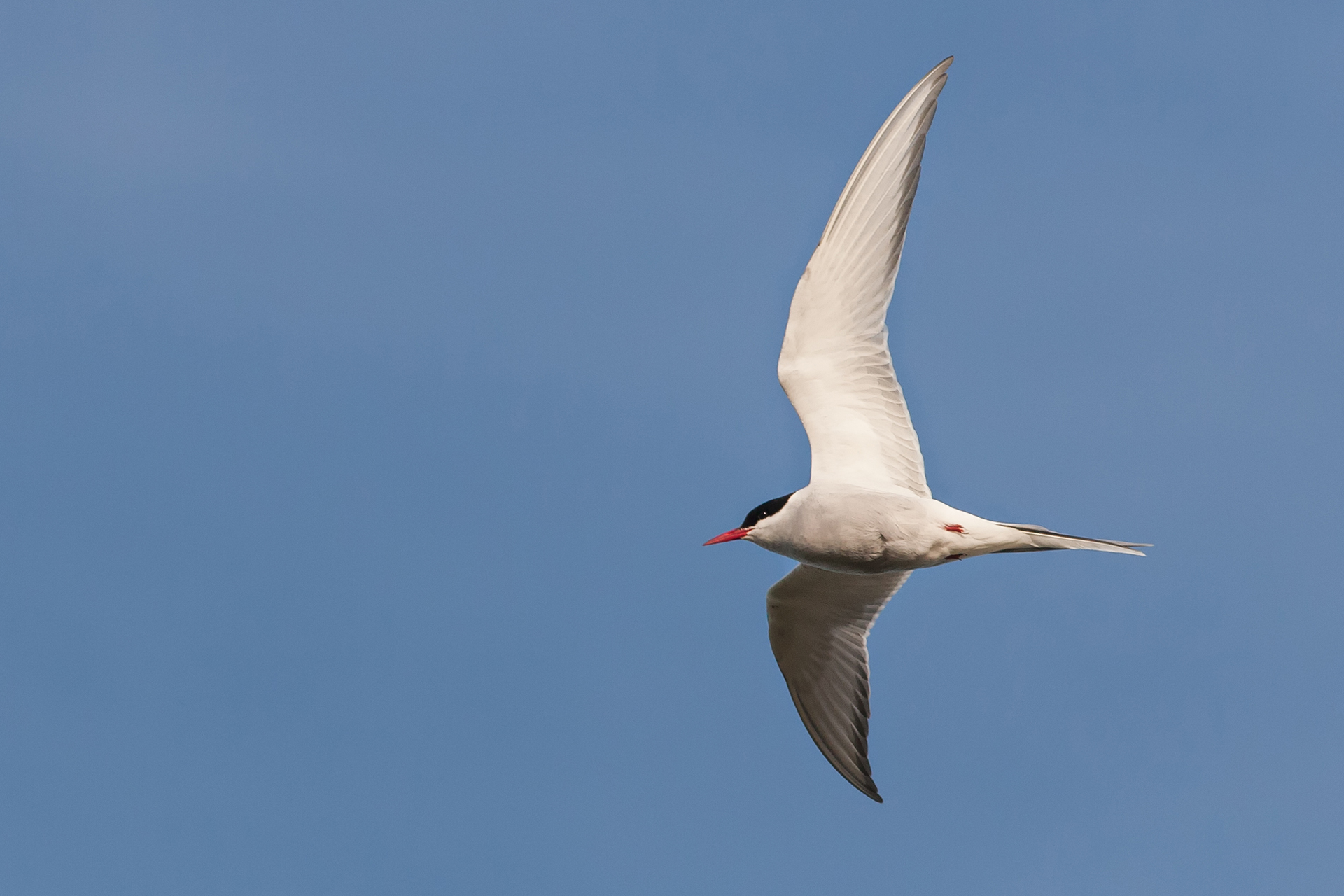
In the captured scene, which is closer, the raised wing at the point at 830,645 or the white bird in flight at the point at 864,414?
the white bird in flight at the point at 864,414

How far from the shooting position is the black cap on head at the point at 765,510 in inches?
379

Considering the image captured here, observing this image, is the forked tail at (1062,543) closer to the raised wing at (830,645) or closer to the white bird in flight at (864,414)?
the white bird in flight at (864,414)

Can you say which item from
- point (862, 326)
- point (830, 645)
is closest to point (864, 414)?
point (862, 326)

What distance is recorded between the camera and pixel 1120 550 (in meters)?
8.84

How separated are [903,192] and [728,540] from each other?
2.89 m

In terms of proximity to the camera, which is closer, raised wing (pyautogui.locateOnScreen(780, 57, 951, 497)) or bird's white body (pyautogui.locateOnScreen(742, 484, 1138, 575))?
bird's white body (pyautogui.locateOnScreen(742, 484, 1138, 575))

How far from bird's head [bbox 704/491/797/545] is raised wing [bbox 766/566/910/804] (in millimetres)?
1094

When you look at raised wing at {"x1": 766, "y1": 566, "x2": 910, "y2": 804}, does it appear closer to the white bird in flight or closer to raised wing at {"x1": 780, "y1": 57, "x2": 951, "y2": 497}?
the white bird in flight

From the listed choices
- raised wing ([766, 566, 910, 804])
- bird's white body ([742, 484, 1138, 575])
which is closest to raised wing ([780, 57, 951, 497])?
bird's white body ([742, 484, 1138, 575])

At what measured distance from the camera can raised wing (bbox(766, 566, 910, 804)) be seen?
35.3ft

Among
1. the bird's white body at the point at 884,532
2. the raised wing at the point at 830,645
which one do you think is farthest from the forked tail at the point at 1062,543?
the raised wing at the point at 830,645

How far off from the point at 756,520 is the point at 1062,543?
7.10 ft

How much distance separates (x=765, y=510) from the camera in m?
9.66

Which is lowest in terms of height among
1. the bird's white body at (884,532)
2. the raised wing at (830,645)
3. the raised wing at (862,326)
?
the raised wing at (830,645)
